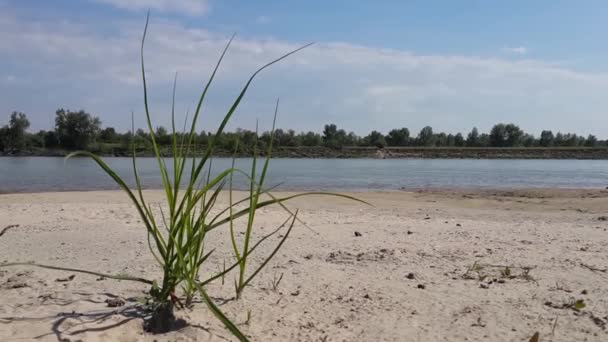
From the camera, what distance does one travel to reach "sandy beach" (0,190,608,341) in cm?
198

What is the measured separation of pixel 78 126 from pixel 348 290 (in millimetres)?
44085

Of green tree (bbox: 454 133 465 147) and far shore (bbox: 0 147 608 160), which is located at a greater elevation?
green tree (bbox: 454 133 465 147)

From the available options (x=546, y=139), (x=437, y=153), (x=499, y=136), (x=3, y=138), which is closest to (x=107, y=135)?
(x=3, y=138)

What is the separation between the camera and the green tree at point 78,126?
137 feet

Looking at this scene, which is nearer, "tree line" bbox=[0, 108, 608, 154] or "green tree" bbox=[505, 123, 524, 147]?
"tree line" bbox=[0, 108, 608, 154]

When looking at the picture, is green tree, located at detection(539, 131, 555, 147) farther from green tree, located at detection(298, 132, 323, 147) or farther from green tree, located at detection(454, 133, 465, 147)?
green tree, located at detection(298, 132, 323, 147)

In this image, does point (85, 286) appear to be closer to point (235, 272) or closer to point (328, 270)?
point (235, 272)

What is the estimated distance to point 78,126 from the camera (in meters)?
41.7

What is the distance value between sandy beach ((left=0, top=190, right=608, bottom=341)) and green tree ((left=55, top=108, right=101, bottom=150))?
1586 inches

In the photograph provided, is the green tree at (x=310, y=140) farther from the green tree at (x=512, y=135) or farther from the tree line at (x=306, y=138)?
the green tree at (x=512, y=135)

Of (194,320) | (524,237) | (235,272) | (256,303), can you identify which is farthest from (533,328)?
(524,237)

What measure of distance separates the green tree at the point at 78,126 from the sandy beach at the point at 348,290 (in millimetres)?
40287

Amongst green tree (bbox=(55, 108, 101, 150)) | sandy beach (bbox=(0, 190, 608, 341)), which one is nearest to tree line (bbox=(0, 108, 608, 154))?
green tree (bbox=(55, 108, 101, 150))

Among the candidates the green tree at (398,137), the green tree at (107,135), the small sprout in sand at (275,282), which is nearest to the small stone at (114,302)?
the small sprout in sand at (275,282)
